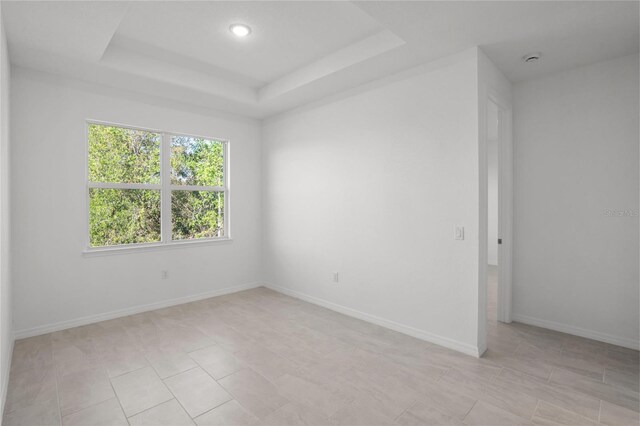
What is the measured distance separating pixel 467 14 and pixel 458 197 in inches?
56.1

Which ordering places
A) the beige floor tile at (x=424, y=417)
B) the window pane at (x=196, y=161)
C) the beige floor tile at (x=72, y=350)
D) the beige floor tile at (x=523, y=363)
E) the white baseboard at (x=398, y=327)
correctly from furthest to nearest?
the window pane at (x=196, y=161), the white baseboard at (x=398, y=327), the beige floor tile at (x=72, y=350), the beige floor tile at (x=523, y=363), the beige floor tile at (x=424, y=417)

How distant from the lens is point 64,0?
7.22 feet

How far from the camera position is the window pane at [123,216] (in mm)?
3732

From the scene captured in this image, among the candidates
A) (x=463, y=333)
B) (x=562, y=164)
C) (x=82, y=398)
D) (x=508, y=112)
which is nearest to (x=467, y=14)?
(x=508, y=112)

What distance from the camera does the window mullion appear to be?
4.21 metres

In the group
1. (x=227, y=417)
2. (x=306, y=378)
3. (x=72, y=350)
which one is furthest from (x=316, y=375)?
(x=72, y=350)

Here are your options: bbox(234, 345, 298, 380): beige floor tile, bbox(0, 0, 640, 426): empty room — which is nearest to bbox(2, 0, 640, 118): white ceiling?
bbox(0, 0, 640, 426): empty room

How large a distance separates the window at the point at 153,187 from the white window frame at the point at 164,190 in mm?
12

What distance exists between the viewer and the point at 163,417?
205cm

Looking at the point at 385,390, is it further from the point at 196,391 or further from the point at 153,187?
the point at 153,187

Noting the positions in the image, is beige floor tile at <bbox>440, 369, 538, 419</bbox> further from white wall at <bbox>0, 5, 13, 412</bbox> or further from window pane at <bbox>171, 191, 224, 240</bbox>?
window pane at <bbox>171, 191, 224, 240</bbox>

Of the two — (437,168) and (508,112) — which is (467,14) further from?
(508,112)

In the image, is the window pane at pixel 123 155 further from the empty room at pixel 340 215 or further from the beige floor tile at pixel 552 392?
the beige floor tile at pixel 552 392

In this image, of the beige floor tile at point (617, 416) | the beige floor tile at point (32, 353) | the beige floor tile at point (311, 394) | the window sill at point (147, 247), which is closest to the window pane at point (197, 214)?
the window sill at point (147, 247)
